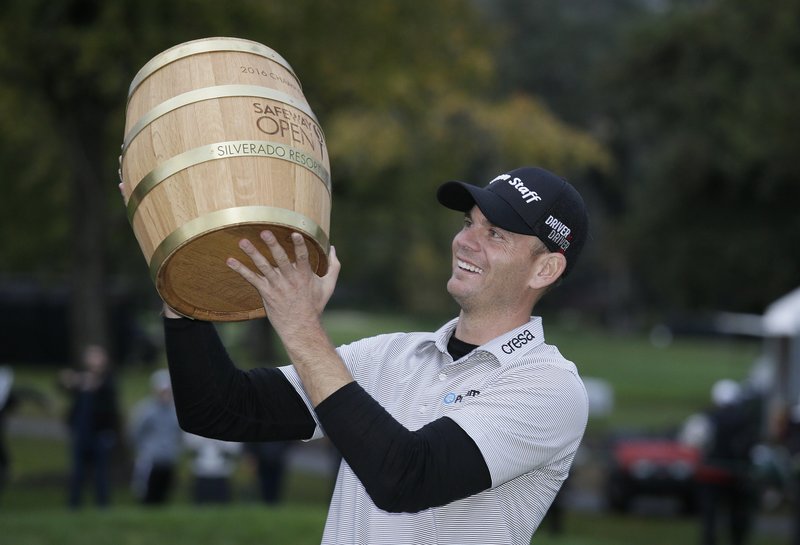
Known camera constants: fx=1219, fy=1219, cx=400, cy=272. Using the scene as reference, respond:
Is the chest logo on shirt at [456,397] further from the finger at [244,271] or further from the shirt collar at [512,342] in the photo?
the finger at [244,271]

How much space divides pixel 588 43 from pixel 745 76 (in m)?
31.0

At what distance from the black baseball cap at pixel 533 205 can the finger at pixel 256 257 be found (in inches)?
25.2

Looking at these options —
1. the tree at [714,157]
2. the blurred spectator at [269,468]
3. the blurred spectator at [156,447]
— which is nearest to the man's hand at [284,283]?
the blurred spectator at [156,447]

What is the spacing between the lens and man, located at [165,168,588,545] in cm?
285

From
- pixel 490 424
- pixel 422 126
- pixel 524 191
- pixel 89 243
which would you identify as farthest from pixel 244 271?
pixel 89 243

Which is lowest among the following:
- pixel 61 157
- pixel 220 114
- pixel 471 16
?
pixel 220 114

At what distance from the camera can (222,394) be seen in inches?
130

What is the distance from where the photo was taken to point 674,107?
2759cm

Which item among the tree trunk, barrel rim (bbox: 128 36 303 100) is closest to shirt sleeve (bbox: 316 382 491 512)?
barrel rim (bbox: 128 36 303 100)

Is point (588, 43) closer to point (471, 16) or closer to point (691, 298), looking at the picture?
point (691, 298)

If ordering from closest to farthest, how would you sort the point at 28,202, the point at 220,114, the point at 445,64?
the point at 220,114 → the point at 445,64 → the point at 28,202

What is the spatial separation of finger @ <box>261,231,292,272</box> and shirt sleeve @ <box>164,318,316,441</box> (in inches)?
17.4

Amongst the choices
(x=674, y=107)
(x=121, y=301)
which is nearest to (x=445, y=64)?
(x=674, y=107)

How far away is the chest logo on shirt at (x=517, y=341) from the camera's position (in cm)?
324
